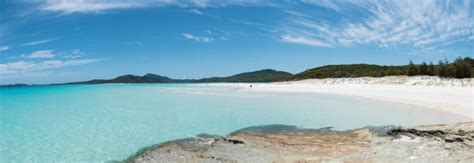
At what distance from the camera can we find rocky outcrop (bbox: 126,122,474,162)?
22.6 feet

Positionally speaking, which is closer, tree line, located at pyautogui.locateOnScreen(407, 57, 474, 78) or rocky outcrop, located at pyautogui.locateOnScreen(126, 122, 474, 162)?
rocky outcrop, located at pyautogui.locateOnScreen(126, 122, 474, 162)

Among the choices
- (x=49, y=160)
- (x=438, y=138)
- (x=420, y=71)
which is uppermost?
(x=420, y=71)

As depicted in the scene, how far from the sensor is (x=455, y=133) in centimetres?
848

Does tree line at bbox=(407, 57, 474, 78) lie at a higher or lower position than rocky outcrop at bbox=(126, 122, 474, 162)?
higher

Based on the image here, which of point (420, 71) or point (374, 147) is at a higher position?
point (420, 71)

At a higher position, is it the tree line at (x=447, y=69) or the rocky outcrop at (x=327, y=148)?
the tree line at (x=447, y=69)

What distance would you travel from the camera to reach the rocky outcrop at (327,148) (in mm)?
6883

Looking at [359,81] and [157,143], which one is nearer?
[157,143]

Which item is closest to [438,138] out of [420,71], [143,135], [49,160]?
Answer: [143,135]

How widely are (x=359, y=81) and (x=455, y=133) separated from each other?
35166 millimetres

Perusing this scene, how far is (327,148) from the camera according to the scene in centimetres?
791

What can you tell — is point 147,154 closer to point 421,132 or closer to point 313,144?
point 313,144

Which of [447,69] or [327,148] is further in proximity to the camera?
[447,69]

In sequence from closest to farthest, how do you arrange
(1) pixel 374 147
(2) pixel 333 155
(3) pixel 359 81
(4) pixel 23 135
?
(2) pixel 333 155 → (1) pixel 374 147 → (4) pixel 23 135 → (3) pixel 359 81
